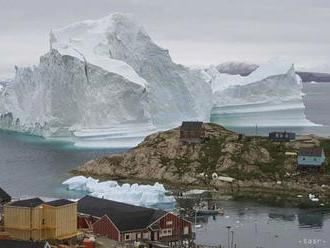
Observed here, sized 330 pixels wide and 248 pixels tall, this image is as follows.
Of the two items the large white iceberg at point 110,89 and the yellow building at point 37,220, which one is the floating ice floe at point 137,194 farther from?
the large white iceberg at point 110,89

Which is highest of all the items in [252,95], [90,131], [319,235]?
[252,95]

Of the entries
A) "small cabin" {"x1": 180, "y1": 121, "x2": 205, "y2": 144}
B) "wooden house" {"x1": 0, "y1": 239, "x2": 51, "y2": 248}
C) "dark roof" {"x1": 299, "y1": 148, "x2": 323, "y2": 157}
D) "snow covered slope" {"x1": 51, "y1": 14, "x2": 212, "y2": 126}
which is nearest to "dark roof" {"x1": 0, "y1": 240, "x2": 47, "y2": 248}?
"wooden house" {"x1": 0, "y1": 239, "x2": 51, "y2": 248}

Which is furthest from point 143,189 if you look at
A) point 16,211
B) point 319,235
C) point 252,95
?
point 252,95

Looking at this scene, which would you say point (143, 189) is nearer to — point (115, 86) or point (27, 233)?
point (27, 233)

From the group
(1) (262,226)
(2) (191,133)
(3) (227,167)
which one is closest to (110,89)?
(2) (191,133)

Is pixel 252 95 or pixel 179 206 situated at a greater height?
pixel 252 95

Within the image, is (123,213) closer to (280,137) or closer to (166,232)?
(166,232)

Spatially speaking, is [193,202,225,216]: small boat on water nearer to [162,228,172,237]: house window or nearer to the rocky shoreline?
the rocky shoreline
